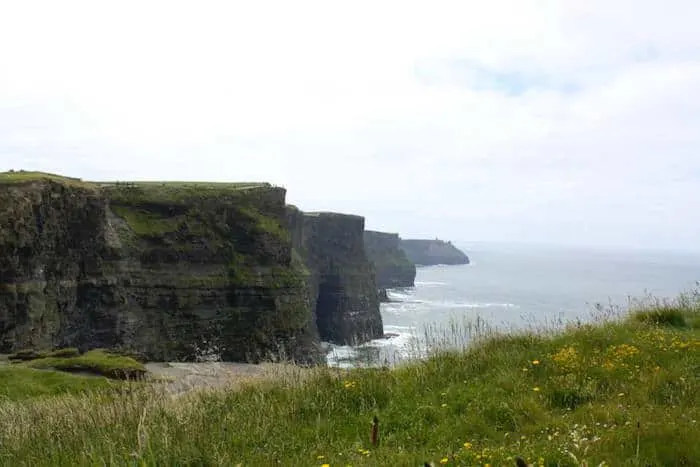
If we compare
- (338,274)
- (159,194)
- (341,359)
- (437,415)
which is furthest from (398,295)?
(437,415)

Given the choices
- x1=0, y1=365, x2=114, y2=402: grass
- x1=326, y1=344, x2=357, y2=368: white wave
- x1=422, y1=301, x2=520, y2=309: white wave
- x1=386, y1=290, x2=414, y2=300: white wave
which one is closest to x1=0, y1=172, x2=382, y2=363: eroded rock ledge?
x1=326, y1=344, x2=357, y2=368: white wave

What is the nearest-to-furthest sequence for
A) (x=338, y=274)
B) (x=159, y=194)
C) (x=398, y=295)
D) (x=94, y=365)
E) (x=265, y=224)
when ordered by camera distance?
(x=94, y=365) → (x=159, y=194) → (x=265, y=224) → (x=338, y=274) → (x=398, y=295)

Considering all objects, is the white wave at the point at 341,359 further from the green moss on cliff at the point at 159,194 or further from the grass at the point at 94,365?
the green moss on cliff at the point at 159,194

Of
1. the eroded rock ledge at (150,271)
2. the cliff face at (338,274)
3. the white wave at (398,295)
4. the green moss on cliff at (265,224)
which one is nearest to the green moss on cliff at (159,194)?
the eroded rock ledge at (150,271)

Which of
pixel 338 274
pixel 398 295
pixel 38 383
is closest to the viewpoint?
pixel 38 383

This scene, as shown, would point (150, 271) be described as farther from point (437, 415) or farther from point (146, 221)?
point (437, 415)

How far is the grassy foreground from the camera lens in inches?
262

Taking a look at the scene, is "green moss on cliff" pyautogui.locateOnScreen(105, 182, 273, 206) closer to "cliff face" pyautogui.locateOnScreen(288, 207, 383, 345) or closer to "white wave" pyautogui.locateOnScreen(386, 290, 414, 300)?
"cliff face" pyautogui.locateOnScreen(288, 207, 383, 345)

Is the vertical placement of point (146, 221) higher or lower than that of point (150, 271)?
higher

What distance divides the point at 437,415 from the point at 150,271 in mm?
69254

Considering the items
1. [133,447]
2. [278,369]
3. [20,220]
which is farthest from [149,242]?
[133,447]

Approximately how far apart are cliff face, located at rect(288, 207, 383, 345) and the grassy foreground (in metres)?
105

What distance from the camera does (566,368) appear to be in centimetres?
1043

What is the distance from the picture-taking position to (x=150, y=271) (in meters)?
73.4
